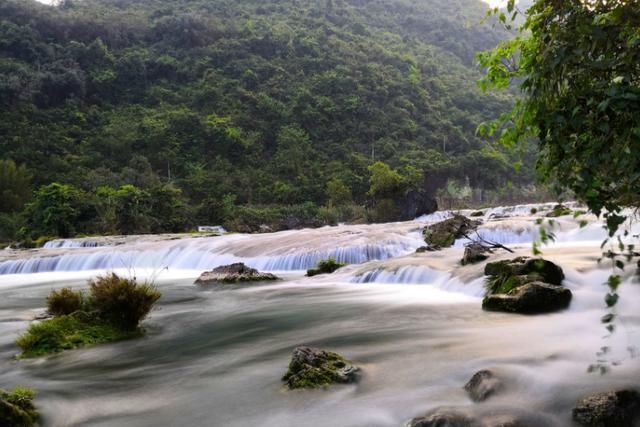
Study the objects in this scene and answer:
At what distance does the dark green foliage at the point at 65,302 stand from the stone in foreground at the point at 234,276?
22.7 feet

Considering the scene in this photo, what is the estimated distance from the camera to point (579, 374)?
17.4 feet

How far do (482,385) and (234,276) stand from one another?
12.0 meters

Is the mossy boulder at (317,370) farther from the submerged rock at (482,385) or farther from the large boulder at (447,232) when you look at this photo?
the large boulder at (447,232)

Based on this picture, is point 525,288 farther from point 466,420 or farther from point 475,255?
point 466,420

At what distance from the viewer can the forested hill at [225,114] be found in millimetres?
60438

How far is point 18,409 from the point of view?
4938mm

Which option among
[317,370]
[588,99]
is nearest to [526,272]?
[317,370]

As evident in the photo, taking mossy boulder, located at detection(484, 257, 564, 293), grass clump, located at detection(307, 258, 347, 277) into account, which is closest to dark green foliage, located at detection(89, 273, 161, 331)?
mossy boulder, located at detection(484, 257, 564, 293)

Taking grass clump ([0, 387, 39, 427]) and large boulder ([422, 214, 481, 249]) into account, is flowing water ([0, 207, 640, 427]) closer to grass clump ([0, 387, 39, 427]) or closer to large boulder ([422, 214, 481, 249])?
grass clump ([0, 387, 39, 427])

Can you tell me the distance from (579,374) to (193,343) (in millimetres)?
5600

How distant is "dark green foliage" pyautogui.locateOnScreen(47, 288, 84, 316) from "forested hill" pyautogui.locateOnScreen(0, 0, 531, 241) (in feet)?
122

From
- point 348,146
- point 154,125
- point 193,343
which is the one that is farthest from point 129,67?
point 193,343

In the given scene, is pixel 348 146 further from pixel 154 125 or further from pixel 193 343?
pixel 193 343

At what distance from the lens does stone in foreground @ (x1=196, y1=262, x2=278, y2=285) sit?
16.3 metres
